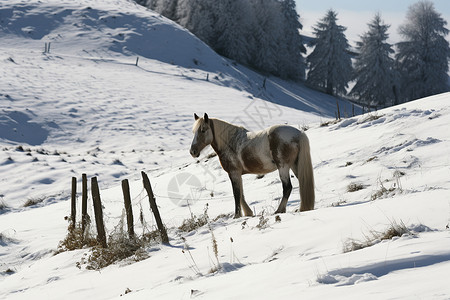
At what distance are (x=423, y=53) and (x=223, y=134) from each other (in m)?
49.6

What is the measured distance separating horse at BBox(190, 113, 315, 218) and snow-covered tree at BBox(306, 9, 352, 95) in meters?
47.9

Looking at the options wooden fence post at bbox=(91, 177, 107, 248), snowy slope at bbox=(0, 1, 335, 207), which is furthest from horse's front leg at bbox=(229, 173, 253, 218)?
snowy slope at bbox=(0, 1, 335, 207)

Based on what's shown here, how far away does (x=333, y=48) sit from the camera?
5441cm

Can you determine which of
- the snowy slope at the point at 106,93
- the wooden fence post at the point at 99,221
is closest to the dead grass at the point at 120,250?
the wooden fence post at the point at 99,221

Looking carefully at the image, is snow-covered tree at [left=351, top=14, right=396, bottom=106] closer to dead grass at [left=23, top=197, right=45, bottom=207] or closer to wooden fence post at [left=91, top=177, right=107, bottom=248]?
dead grass at [left=23, top=197, right=45, bottom=207]

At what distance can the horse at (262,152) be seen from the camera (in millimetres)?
7523

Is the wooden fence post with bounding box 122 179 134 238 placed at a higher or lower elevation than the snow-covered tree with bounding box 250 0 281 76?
lower

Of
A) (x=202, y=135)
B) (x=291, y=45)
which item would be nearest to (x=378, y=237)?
(x=202, y=135)

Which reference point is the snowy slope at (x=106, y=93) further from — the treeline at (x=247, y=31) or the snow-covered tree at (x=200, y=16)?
the snow-covered tree at (x=200, y=16)

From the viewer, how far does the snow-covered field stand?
4020mm

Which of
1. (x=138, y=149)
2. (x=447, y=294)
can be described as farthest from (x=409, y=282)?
(x=138, y=149)

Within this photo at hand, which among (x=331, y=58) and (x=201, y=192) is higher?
(x=331, y=58)

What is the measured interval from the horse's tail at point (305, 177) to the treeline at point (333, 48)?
4657 cm

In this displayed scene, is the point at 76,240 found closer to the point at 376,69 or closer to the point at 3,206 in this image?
the point at 3,206
